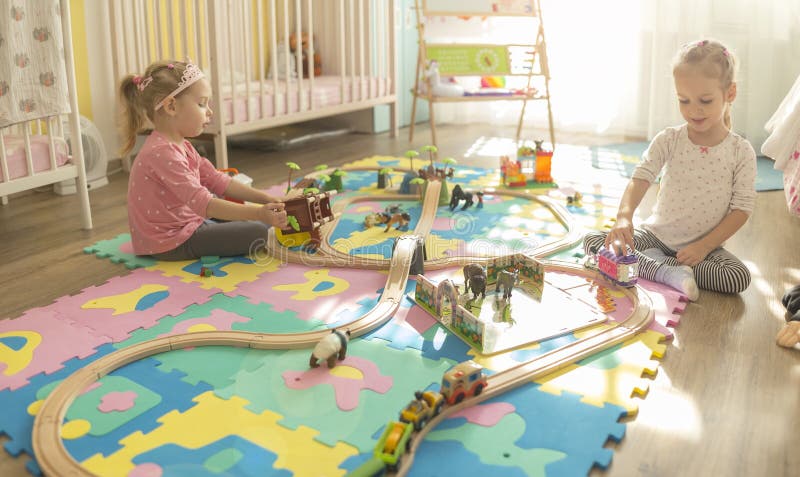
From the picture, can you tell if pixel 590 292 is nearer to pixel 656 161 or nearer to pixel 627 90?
pixel 656 161

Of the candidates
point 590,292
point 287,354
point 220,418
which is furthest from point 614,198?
point 220,418

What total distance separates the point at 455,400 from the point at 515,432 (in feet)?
0.38

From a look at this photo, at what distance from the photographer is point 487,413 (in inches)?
48.6

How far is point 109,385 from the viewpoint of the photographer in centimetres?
133

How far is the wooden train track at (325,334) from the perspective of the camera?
1130mm

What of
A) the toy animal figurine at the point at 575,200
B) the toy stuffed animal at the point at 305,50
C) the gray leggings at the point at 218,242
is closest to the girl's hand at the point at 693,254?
the toy animal figurine at the point at 575,200

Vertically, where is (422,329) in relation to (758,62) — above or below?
below

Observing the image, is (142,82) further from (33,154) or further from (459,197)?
(459,197)

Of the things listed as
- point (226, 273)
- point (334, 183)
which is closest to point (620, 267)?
point (226, 273)

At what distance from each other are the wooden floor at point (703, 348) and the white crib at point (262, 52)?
447 millimetres

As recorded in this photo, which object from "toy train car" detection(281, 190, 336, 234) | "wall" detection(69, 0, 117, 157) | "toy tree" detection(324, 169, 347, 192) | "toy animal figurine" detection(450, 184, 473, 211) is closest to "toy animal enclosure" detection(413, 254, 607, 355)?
"toy train car" detection(281, 190, 336, 234)

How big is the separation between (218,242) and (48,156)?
2.15ft

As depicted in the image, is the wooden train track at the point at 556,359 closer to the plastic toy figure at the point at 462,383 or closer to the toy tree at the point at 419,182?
the plastic toy figure at the point at 462,383

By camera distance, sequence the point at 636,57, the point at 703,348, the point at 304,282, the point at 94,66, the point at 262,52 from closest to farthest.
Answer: the point at 703,348
the point at 304,282
the point at 94,66
the point at 262,52
the point at 636,57
